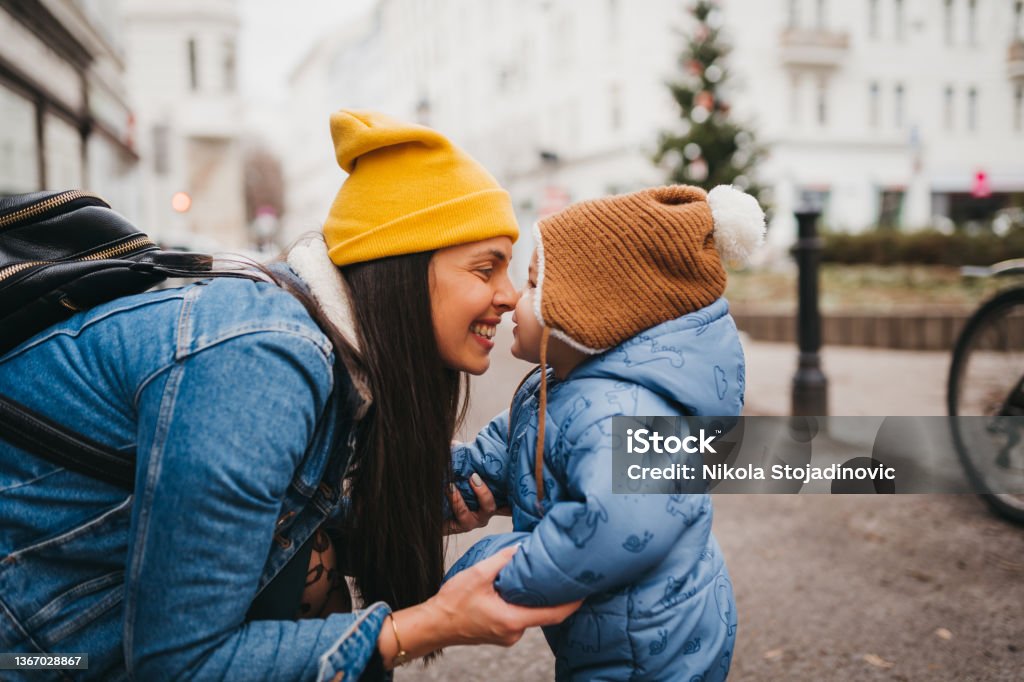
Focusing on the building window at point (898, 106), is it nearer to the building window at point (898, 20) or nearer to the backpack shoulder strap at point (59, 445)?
the building window at point (898, 20)

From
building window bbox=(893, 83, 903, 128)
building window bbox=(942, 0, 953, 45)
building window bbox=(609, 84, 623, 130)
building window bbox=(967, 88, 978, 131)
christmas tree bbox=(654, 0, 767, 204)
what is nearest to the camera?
building window bbox=(942, 0, 953, 45)

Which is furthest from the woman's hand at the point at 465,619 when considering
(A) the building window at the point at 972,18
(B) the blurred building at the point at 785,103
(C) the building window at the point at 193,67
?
(C) the building window at the point at 193,67

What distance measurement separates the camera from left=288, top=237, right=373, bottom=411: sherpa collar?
1.54m

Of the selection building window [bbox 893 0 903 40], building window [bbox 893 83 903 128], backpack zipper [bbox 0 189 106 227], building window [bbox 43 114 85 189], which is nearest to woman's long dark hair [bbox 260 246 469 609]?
backpack zipper [bbox 0 189 106 227]

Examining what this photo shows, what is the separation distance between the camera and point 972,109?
22547 mm

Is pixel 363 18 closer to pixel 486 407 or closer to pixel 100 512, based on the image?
pixel 486 407

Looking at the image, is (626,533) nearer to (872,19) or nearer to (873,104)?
(872,19)

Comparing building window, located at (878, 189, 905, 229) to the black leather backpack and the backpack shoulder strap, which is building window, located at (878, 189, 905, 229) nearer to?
the black leather backpack

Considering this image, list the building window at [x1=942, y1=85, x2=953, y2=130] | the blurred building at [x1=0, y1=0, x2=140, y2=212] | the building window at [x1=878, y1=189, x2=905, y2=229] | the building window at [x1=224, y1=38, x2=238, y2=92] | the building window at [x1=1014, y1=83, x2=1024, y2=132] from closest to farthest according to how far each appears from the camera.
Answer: the blurred building at [x1=0, y1=0, x2=140, y2=212] < the building window at [x1=1014, y1=83, x2=1024, y2=132] < the building window at [x1=942, y1=85, x2=953, y2=130] < the building window at [x1=878, y1=189, x2=905, y2=229] < the building window at [x1=224, y1=38, x2=238, y2=92]

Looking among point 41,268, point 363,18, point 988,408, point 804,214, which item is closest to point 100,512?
point 41,268

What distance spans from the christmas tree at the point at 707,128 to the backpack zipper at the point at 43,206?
1591cm

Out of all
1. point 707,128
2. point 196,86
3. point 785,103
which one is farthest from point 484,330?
point 196,86

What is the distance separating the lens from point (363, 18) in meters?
62.9

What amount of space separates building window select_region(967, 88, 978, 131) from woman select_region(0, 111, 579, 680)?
2392cm
